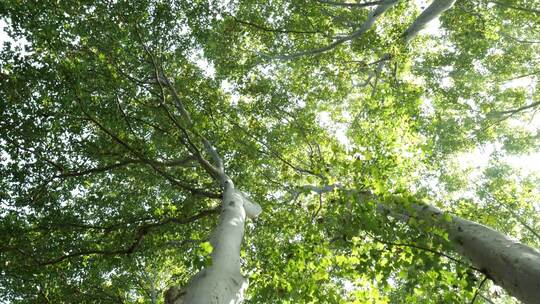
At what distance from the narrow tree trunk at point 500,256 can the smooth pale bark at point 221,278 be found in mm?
1878

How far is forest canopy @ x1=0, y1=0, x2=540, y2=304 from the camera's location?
3.70 m

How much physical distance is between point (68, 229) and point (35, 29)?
3.79 m

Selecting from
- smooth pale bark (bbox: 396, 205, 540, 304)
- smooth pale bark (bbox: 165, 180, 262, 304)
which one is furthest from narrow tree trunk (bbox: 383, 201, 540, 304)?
smooth pale bark (bbox: 165, 180, 262, 304)

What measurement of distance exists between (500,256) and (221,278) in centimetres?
256

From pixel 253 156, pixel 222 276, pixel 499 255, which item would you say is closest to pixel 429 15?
pixel 253 156

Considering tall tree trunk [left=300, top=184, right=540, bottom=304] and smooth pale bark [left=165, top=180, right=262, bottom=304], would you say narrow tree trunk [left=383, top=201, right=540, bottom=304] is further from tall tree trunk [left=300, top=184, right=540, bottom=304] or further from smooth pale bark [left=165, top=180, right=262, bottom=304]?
smooth pale bark [left=165, top=180, right=262, bottom=304]

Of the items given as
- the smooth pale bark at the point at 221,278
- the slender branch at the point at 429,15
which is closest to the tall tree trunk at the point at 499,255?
the smooth pale bark at the point at 221,278

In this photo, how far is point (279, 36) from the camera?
11008mm

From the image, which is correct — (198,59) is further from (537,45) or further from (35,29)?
(537,45)

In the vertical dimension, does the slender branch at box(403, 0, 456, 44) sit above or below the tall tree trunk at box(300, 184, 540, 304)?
above

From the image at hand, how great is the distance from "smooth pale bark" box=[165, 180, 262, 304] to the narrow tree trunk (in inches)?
74.0

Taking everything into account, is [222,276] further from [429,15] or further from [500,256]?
[429,15]

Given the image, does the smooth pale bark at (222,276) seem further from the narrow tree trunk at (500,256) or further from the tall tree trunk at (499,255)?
the narrow tree trunk at (500,256)

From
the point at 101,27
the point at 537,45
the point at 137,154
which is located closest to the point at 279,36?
the point at 101,27
